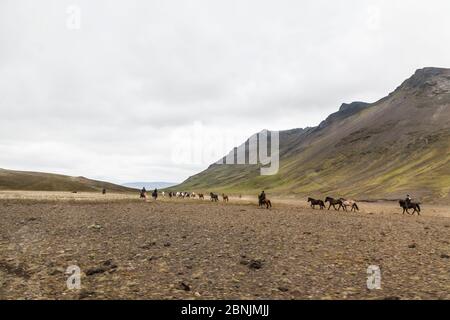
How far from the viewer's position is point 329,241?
2620cm

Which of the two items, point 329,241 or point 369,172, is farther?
point 369,172

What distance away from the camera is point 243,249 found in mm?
22969

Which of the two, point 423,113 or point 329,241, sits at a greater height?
point 423,113

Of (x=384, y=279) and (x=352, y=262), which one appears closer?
(x=384, y=279)
